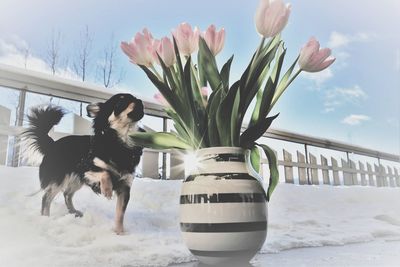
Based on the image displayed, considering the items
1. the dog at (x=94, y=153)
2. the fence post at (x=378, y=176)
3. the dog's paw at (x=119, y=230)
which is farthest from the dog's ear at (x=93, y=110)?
the fence post at (x=378, y=176)

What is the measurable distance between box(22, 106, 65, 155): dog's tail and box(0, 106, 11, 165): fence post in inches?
1.5

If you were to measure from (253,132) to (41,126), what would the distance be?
502 mm

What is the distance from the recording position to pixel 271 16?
53cm

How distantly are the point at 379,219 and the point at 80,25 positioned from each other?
3.48ft

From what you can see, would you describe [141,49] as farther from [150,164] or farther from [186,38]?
[150,164]

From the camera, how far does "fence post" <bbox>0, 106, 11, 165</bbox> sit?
76 cm

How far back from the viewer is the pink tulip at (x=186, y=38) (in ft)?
1.90

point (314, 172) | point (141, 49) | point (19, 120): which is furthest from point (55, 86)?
point (314, 172)

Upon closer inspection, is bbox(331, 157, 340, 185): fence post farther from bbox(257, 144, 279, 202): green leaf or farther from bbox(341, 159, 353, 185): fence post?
bbox(257, 144, 279, 202): green leaf

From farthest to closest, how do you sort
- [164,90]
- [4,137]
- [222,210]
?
[4,137] → [164,90] → [222,210]

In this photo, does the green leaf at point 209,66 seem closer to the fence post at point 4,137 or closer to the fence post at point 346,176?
the fence post at point 4,137

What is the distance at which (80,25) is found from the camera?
37.2 inches

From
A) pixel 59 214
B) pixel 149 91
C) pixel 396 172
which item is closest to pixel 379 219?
pixel 396 172

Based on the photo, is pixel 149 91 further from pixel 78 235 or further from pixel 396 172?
pixel 396 172
